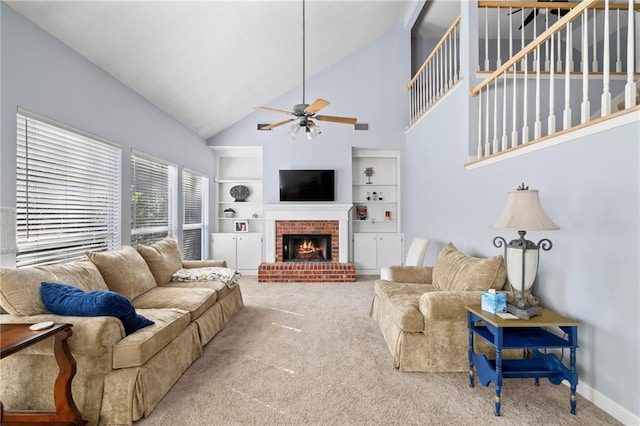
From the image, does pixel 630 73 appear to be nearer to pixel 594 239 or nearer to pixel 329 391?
pixel 594 239

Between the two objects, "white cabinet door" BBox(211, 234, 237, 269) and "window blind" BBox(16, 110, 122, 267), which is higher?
"window blind" BBox(16, 110, 122, 267)

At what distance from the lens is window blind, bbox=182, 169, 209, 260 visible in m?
5.42

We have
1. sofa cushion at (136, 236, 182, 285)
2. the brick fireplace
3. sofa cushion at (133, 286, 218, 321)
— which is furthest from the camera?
the brick fireplace

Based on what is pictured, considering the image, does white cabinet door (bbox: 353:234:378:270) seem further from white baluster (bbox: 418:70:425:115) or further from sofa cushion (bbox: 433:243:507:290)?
sofa cushion (bbox: 433:243:507:290)

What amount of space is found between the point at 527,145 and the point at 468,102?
123 cm

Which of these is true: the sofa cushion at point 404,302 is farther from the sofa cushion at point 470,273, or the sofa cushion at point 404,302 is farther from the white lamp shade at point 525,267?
the white lamp shade at point 525,267

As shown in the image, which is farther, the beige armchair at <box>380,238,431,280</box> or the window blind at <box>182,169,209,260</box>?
the window blind at <box>182,169,209,260</box>

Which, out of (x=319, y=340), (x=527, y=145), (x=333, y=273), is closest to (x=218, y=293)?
(x=319, y=340)

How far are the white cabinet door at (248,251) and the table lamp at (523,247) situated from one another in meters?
4.78

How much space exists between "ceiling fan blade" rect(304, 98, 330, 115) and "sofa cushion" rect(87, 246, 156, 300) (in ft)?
7.62

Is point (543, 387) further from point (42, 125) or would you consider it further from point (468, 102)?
point (42, 125)

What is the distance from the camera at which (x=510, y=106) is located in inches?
137

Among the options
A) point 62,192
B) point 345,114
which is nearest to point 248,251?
point 345,114

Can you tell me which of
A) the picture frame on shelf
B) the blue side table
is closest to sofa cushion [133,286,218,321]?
the blue side table
